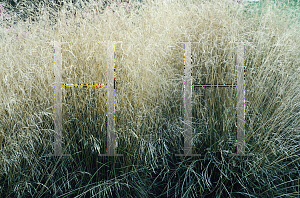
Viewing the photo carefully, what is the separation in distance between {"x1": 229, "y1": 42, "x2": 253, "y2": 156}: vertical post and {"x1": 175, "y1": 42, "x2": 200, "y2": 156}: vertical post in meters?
0.34

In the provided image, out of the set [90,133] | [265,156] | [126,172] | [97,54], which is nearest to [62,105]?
[90,133]

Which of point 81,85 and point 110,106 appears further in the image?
point 81,85

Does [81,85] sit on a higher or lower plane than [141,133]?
higher

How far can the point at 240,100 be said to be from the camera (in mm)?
1926

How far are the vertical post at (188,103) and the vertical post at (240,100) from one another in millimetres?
343

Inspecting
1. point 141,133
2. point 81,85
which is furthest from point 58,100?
point 141,133

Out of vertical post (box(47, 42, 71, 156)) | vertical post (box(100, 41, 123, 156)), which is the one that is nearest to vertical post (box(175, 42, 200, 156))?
vertical post (box(100, 41, 123, 156))

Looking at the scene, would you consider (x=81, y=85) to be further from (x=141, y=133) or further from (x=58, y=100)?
(x=141, y=133)

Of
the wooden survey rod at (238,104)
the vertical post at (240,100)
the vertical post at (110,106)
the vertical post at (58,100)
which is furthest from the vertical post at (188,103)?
the vertical post at (58,100)

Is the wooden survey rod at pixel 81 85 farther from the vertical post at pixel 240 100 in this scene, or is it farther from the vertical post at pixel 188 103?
the vertical post at pixel 240 100

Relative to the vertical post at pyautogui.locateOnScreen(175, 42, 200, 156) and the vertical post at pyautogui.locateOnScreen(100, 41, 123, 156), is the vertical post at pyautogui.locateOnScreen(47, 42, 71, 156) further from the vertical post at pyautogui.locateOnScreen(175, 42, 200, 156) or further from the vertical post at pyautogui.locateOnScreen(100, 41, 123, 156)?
the vertical post at pyautogui.locateOnScreen(175, 42, 200, 156)

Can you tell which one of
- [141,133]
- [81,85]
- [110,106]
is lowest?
[141,133]

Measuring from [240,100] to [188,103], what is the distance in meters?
0.41

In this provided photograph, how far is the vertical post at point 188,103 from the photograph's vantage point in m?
1.82
